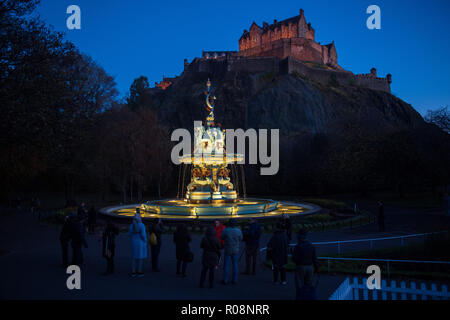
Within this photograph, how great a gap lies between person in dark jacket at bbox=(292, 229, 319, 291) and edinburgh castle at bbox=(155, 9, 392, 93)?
3144 inches

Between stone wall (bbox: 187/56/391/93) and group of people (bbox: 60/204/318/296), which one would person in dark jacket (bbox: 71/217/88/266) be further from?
stone wall (bbox: 187/56/391/93)

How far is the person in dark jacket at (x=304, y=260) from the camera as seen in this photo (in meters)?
6.51

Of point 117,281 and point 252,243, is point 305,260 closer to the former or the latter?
point 252,243

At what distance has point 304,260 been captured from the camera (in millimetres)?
6516

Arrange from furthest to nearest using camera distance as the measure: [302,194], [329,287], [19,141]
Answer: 1. [302,194]
2. [19,141]
3. [329,287]

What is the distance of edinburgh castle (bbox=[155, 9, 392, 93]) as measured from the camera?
84.8m

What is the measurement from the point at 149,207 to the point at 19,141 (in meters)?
8.72

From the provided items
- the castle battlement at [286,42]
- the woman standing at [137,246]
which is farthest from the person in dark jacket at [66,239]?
the castle battlement at [286,42]

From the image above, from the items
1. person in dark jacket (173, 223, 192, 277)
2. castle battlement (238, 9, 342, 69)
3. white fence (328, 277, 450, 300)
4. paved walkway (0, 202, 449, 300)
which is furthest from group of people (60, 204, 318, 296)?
castle battlement (238, 9, 342, 69)

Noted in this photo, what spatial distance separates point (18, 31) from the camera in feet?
43.5

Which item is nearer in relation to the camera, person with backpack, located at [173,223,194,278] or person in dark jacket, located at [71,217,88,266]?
person with backpack, located at [173,223,194,278]

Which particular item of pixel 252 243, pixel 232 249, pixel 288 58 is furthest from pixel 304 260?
pixel 288 58

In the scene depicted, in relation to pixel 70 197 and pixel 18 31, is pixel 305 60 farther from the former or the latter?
pixel 18 31
